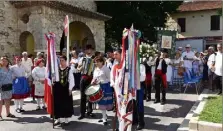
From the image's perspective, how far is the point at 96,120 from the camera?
7973 mm

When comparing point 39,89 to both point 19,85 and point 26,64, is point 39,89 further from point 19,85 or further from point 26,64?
point 26,64

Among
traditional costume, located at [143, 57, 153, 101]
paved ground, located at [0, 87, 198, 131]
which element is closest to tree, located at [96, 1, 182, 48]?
traditional costume, located at [143, 57, 153, 101]

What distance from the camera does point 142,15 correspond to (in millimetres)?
21234

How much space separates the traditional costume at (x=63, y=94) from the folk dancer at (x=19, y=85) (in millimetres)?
2047

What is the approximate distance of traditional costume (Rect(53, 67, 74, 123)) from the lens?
7.41 meters

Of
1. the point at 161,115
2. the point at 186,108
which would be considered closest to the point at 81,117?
the point at 161,115

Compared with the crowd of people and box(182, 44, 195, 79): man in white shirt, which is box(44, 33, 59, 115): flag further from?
box(182, 44, 195, 79): man in white shirt

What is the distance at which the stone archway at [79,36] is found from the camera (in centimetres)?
1906

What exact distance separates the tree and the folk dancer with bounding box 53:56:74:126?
1440 centimetres

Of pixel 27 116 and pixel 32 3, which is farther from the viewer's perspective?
pixel 32 3

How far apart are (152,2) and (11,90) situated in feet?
54.0

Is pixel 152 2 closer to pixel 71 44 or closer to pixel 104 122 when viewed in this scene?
pixel 71 44

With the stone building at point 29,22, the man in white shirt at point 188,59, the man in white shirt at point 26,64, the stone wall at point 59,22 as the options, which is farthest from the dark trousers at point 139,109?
the stone wall at point 59,22

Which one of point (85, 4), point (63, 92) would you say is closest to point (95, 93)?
point (63, 92)
